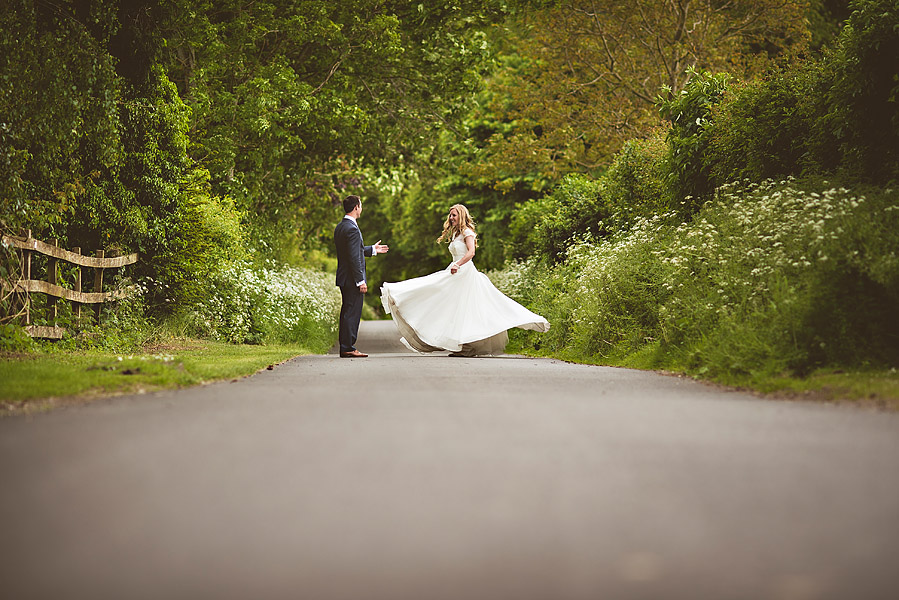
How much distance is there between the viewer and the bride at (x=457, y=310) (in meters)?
15.4

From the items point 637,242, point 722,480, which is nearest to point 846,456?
point 722,480

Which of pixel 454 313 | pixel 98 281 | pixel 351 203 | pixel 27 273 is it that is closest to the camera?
pixel 27 273

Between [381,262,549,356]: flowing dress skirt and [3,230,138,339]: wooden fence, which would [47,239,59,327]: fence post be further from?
[381,262,549,356]: flowing dress skirt

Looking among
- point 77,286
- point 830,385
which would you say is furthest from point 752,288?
point 77,286

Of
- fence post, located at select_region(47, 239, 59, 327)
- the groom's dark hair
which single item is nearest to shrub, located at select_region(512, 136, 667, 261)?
the groom's dark hair

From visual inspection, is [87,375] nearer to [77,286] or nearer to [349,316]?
[77,286]

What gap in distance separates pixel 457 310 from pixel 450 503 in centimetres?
1150

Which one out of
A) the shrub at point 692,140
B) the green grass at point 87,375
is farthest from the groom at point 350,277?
the shrub at point 692,140

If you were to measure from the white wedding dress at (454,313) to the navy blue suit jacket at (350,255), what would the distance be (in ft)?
2.94

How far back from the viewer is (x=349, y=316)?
14.9 meters

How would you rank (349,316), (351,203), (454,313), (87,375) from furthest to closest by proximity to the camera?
(454,313) → (351,203) → (349,316) → (87,375)

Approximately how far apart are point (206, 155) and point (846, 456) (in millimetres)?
18852

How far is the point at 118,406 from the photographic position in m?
6.99

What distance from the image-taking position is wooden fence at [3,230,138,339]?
450 inches
